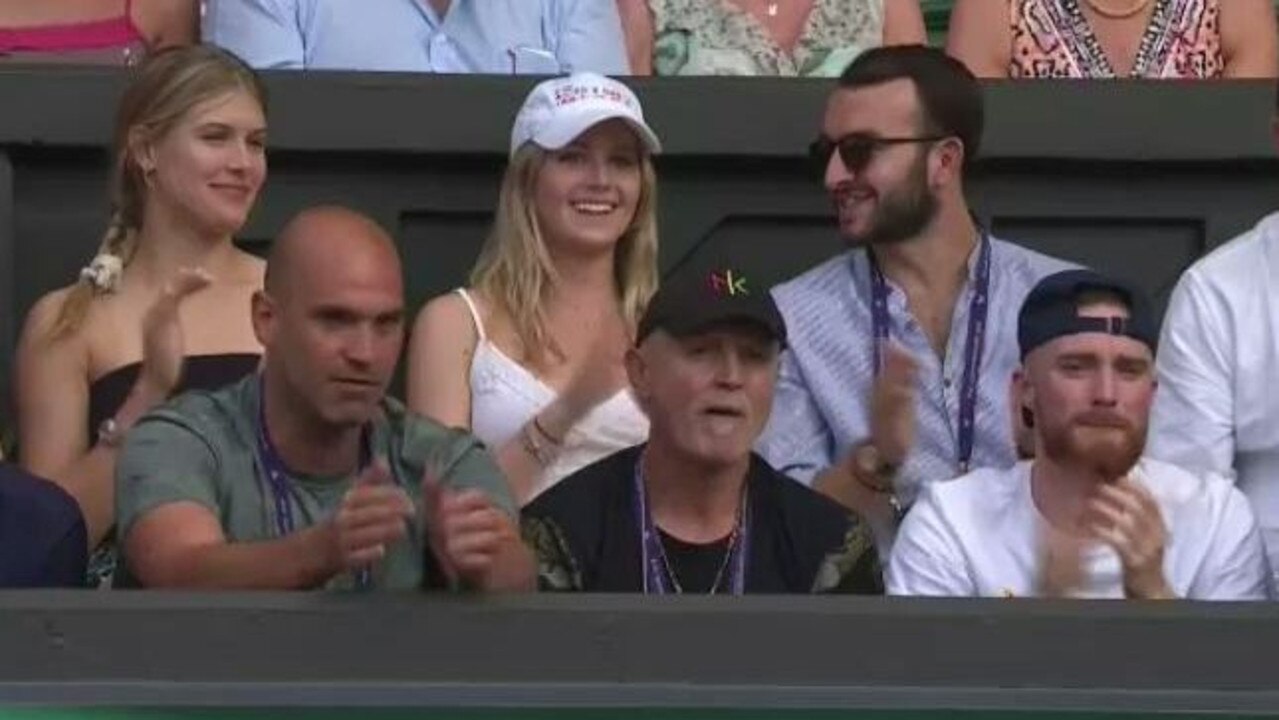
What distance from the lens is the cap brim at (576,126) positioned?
6.75 metres

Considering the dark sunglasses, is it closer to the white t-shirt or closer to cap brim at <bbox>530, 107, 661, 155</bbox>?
cap brim at <bbox>530, 107, 661, 155</bbox>

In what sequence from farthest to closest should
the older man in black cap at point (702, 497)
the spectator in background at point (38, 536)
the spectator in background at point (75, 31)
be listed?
the spectator in background at point (75, 31) → the older man in black cap at point (702, 497) → the spectator in background at point (38, 536)

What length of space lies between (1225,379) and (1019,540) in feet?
2.42

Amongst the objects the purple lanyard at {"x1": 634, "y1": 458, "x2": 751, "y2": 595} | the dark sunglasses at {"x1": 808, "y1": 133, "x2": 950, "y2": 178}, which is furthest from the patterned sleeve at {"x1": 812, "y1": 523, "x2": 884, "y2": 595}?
the dark sunglasses at {"x1": 808, "y1": 133, "x2": 950, "y2": 178}

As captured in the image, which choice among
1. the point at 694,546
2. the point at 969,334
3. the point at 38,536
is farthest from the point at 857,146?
the point at 38,536

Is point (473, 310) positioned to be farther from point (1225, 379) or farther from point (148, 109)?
point (1225, 379)

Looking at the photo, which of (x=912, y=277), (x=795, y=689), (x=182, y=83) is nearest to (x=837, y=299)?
(x=912, y=277)

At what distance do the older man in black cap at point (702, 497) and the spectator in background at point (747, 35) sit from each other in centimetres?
148

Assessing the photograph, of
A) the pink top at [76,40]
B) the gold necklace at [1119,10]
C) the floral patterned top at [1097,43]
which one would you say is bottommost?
the pink top at [76,40]

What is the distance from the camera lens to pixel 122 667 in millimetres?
5238

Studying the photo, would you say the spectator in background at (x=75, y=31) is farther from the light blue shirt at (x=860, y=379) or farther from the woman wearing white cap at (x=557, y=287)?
the light blue shirt at (x=860, y=379)

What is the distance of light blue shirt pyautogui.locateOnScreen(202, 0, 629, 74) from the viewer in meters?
7.42

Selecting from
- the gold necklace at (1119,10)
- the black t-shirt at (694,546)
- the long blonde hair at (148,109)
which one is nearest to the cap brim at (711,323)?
the black t-shirt at (694,546)

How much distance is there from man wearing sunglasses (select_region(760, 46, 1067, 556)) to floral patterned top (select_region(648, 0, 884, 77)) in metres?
0.52
